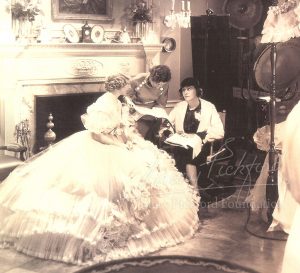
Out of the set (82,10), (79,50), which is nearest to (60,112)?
(79,50)

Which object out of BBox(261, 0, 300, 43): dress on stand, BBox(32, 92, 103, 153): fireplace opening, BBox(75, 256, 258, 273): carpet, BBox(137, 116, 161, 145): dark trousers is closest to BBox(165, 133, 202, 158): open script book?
BBox(137, 116, 161, 145): dark trousers

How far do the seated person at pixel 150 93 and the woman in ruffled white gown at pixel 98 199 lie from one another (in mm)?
753

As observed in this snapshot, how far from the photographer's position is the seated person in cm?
538

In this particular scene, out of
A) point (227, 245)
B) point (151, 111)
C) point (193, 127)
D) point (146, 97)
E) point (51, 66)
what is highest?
point (51, 66)

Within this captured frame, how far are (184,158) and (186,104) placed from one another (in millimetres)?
626

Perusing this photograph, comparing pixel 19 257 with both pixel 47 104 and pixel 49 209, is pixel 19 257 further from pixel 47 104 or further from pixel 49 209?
pixel 47 104

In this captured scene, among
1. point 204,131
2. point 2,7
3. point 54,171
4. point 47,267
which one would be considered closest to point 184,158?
point 204,131

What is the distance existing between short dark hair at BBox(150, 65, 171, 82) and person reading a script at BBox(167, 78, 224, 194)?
299 mm

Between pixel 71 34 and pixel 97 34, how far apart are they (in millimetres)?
371

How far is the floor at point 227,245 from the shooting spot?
13.0ft

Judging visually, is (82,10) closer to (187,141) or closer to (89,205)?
(187,141)

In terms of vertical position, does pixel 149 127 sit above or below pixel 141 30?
below

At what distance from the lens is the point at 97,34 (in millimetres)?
6766

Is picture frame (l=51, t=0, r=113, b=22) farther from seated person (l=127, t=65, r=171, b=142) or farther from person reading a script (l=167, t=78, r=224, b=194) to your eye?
person reading a script (l=167, t=78, r=224, b=194)
